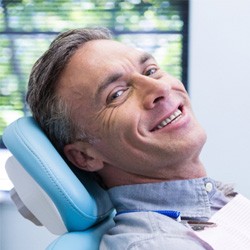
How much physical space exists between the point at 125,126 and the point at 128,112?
0.03m

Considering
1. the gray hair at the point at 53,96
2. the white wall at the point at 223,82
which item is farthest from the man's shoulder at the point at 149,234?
the white wall at the point at 223,82

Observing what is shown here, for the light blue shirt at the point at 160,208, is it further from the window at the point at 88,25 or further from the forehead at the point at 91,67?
the window at the point at 88,25

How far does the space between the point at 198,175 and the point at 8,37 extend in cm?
149

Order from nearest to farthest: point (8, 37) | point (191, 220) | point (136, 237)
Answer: point (136, 237) → point (191, 220) → point (8, 37)

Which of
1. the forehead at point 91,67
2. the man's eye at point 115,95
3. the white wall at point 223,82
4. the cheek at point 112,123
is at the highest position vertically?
the forehead at point 91,67

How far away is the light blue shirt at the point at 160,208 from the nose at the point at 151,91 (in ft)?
0.65

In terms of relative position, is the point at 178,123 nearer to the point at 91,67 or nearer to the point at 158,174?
the point at 158,174

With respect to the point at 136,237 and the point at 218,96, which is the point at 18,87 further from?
the point at 136,237

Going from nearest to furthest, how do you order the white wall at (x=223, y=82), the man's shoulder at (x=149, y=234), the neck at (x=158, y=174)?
the man's shoulder at (x=149, y=234) < the neck at (x=158, y=174) < the white wall at (x=223, y=82)

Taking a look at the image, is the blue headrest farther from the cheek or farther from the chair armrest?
the cheek

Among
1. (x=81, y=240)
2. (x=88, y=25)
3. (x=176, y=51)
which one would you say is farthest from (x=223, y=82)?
(x=81, y=240)

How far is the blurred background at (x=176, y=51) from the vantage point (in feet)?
6.83

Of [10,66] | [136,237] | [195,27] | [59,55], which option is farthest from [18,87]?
[136,237]

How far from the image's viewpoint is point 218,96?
211 centimetres
